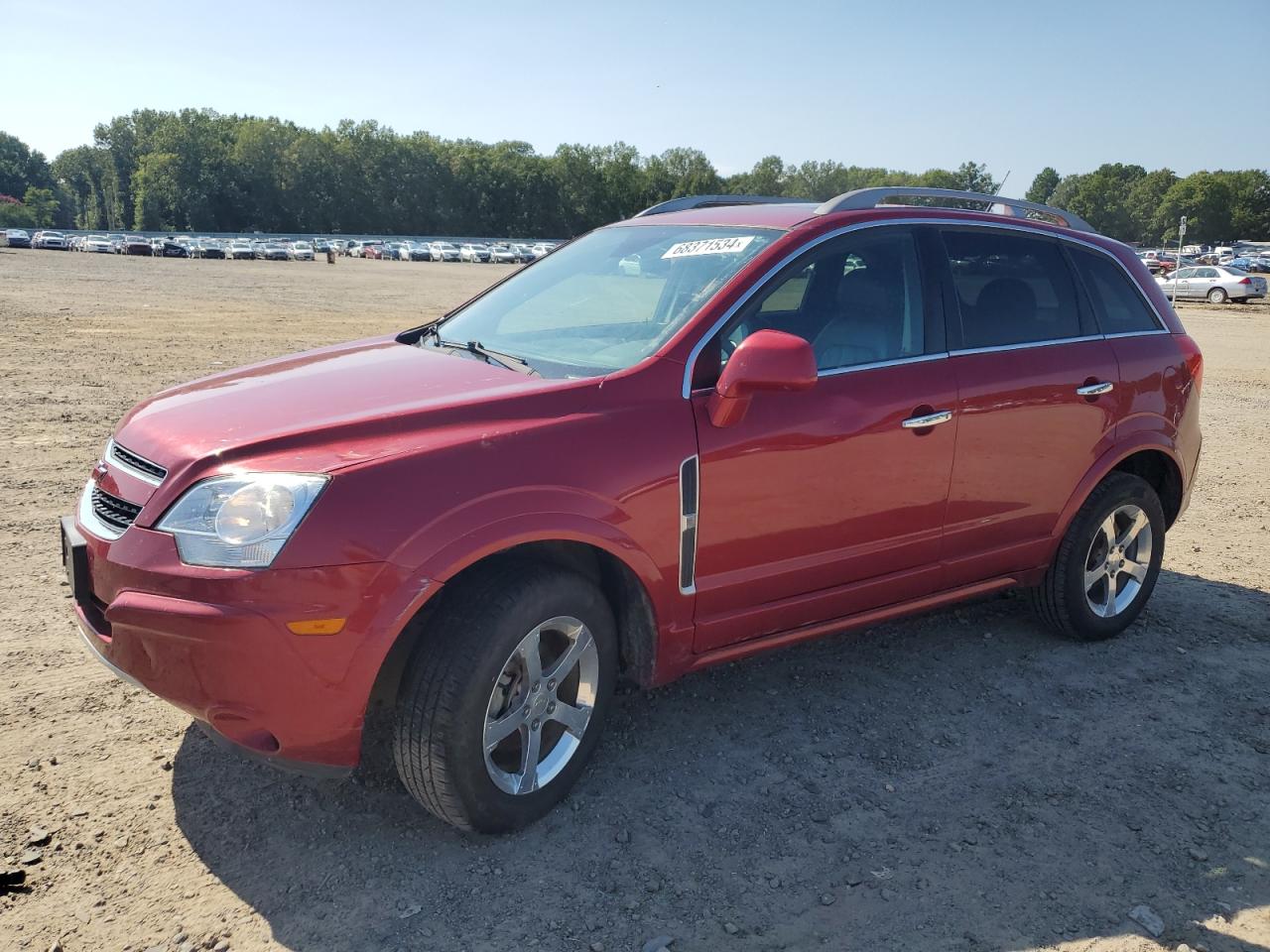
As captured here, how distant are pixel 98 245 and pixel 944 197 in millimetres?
84660

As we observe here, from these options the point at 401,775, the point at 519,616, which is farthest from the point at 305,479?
the point at 401,775

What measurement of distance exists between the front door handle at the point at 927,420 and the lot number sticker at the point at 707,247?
0.92 metres

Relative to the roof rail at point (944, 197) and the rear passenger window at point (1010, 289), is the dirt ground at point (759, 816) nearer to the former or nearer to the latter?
the rear passenger window at point (1010, 289)

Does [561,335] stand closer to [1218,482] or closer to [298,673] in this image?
[298,673]

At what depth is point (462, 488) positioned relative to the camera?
2.83 meters

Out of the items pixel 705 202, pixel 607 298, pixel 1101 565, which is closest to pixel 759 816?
pixel 607 298

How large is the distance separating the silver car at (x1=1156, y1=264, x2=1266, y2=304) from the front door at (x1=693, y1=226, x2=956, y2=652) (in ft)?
119

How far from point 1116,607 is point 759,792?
243cm

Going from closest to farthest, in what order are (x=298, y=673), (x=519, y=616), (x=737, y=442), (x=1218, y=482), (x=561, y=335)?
1. (x=298, y=673)
2. (x=519, y=616)
3. (x=737, y=442)
4. (x=561, y=335)
5. (x=1218, y=482)

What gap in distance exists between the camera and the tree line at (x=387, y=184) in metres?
127

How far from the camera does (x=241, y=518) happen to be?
106 inches

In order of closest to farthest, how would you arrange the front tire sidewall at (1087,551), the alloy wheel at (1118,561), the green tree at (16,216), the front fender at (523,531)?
the front fender at (523,531), the front tire sidewall at (1087,551), the alloy wheel at (1118,561), the green tree at (16,216)

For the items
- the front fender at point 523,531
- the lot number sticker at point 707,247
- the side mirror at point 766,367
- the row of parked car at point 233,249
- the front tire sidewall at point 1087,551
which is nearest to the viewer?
the front fender at point 523,531

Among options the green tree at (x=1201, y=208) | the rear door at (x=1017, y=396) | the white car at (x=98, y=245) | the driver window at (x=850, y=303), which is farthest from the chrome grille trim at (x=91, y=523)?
the green tree at (x=1201, y=208)
